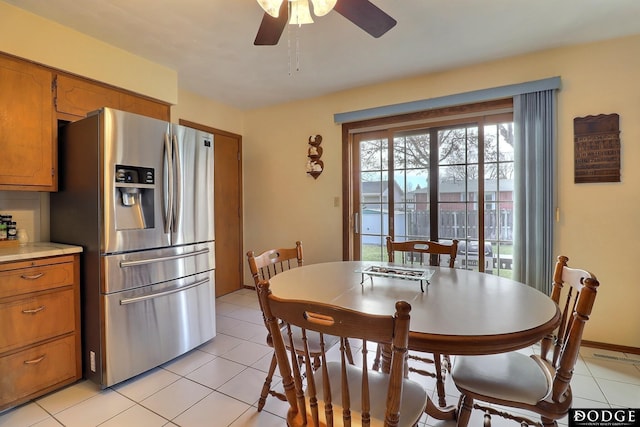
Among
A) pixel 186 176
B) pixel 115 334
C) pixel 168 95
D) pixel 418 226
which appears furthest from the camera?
pixel 418 226

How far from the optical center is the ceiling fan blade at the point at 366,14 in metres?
1.46

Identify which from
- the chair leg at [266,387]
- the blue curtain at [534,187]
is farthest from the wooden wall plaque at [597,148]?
the chair leg at [266,387]

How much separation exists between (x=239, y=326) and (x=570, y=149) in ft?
10.8

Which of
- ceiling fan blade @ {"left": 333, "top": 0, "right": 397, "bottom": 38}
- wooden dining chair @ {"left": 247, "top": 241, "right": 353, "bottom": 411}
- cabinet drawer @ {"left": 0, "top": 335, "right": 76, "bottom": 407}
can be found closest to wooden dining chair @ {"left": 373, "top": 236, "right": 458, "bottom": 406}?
wooden dining chair @ {"left": 247, "top": 241, "right": 353, "bottom": 411}

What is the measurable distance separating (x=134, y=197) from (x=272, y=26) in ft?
4.82

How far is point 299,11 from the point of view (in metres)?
1.55

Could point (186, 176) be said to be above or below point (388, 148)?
below

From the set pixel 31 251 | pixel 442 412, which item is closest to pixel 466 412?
pixel 442 412

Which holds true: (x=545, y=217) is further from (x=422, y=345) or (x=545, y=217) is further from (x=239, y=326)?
(x=239, y=326)

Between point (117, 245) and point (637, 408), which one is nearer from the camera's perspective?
point (637, 408)

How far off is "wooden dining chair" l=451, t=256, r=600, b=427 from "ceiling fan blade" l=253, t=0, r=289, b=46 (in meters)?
1.76

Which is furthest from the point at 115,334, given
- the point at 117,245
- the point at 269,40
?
the point at 269,40

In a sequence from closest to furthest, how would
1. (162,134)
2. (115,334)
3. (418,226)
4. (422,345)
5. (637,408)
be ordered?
(422,345), (637,408), (115,334), (162,134), (418,226)

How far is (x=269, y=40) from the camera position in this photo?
69.4 inches
